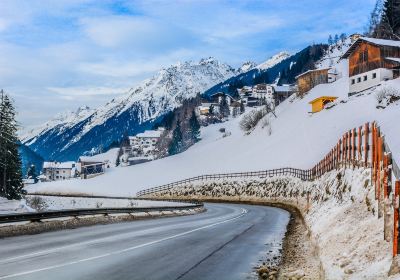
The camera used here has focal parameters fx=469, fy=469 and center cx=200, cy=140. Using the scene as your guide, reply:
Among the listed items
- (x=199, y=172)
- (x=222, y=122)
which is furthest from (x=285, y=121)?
(x=222, y=122)

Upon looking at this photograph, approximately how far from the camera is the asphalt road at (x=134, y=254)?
10.3m

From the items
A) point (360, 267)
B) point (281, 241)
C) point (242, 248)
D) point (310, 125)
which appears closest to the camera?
point (360, 267)

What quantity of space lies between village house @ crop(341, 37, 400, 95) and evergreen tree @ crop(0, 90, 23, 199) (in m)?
55.7

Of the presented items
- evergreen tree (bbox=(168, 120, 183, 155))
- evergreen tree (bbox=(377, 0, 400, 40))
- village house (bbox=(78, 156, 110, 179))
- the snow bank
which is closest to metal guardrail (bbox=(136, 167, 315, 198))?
the snow bank

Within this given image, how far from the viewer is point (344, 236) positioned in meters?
9.78

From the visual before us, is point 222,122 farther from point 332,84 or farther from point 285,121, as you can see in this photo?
point 285,121

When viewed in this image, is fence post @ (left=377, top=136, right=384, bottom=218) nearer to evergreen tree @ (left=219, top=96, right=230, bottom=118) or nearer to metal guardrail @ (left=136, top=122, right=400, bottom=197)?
metal guardrail @ (left=136, top=122, right=400, bottom=197)

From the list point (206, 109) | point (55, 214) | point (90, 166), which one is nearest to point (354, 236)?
point (55, 214)

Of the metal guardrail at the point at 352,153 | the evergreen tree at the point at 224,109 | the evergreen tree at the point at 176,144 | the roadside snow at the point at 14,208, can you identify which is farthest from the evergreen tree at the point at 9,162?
the evergreen tree at the point at 224,109

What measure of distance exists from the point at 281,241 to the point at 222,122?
152 meters

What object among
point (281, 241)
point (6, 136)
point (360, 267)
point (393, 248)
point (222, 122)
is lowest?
point (281, 241)

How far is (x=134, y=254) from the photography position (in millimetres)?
13008

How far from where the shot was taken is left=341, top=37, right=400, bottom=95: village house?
74.9 meters

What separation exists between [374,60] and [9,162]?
57874mm
